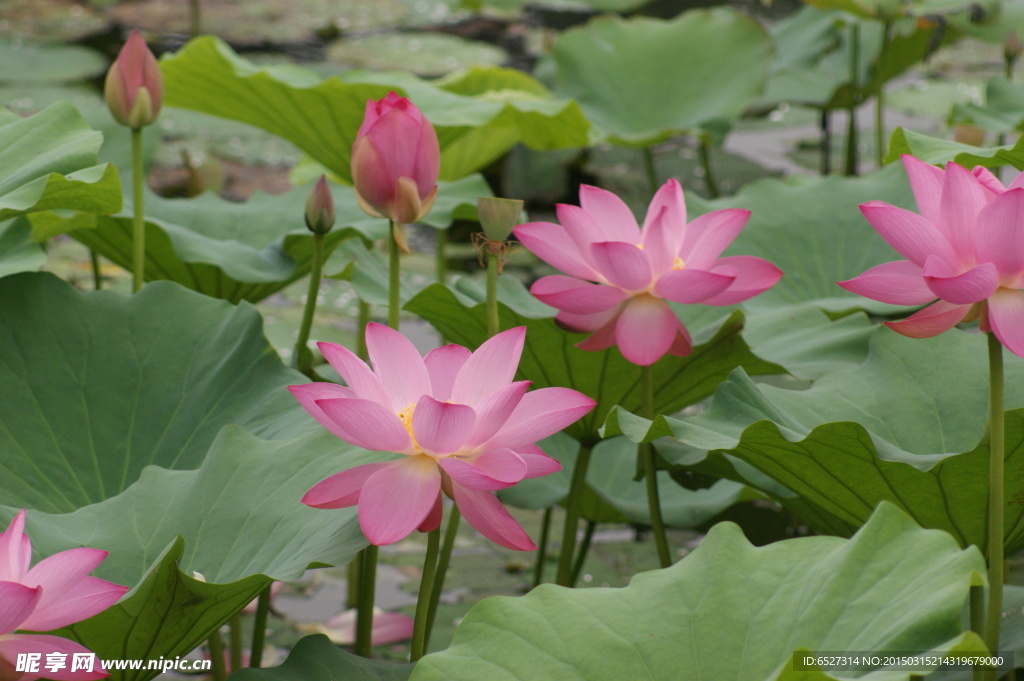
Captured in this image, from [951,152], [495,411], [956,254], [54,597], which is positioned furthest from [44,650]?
[951,152]

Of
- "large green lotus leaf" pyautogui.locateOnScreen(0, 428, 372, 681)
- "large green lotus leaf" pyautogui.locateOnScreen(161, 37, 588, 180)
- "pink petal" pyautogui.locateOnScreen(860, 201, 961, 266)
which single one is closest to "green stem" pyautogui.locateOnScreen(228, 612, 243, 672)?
"large green lotus leaf" pyautogui.locateOnScreen(0, 428, 372, 681)

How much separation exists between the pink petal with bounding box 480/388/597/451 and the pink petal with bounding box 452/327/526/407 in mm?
28

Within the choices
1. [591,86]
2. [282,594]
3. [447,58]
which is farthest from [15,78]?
[282,594]

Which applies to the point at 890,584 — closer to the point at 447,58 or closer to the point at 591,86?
the point at 591,86

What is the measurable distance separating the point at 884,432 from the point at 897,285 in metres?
0.29

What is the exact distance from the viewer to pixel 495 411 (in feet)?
2.39

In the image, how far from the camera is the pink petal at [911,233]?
75cm

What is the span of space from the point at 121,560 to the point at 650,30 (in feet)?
7.77

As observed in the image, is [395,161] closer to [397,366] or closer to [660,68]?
[397,366]

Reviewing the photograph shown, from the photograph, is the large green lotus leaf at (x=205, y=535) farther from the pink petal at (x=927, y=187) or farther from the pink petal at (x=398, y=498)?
the pink petal at (x=927, y=187)

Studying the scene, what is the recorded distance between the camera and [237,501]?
945 millimetres

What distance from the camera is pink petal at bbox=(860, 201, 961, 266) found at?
2.46ft

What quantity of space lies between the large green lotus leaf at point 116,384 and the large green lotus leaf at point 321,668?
29cm

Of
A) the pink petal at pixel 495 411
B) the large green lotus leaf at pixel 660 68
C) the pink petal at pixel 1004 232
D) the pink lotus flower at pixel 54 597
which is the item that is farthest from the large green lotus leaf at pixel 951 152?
the large green lotus leaf at pixel 660 68
